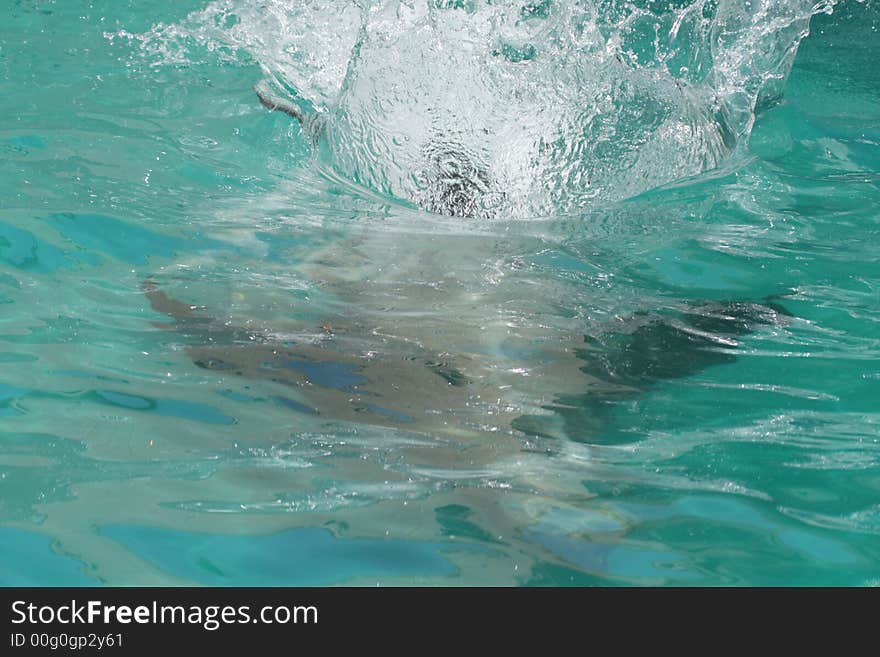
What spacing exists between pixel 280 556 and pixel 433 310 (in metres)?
1.54

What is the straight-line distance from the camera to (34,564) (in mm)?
2211

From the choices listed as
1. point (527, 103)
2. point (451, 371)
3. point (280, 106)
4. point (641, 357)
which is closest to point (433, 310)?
point (451, 371)

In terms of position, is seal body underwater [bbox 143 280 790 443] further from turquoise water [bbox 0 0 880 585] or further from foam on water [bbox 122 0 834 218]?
foam on water [bbox 122 0 834 218]

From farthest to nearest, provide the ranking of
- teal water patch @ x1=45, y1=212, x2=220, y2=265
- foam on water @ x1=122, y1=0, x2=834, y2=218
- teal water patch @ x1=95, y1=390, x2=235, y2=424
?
foam on water @ x1=122, y1=0, x2=834, y2=218, teal water patch @ x1=45, y1=212, x2=220, y2=265, teal water patch @ x1=95, y1=390, x2=235, y2=424

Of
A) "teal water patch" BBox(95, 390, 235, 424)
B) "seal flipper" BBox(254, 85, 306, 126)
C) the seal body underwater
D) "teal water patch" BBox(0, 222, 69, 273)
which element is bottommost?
"teal water patch" BBox(95, 390, 235, 424)

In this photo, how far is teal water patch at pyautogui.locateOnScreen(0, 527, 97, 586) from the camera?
2162 millimetres

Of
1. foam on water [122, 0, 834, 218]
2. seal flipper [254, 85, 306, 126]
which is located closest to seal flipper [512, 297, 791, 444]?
foam on water [122, 0, 834, 218]

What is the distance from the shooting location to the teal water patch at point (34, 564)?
85.1 inches

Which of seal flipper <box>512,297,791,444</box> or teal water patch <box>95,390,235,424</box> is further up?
seal flipper <box>512,297,791,444</box>

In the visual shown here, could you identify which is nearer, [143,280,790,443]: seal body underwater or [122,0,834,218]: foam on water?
[143,280,790,443]: seal body underwater

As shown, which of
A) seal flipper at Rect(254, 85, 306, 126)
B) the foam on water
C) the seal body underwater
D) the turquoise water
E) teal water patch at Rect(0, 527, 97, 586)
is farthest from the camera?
seal flipper at Rect(254, 85, 306, 126)

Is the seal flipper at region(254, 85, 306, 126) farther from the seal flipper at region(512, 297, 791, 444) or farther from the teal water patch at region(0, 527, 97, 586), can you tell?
the teal water patch at region(0, 527, 97, 586)

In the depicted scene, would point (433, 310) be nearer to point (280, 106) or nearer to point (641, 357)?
point (641, 357)

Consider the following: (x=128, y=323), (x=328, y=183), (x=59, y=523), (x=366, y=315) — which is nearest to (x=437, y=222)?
(x=328, y=183)
